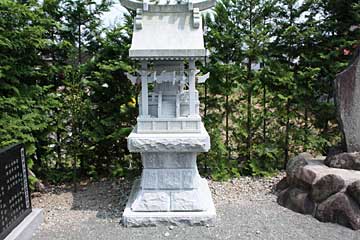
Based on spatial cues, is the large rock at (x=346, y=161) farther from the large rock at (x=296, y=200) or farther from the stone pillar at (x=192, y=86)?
the stone pillar at (x=192, y=86)

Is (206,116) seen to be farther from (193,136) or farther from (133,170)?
(193,136)

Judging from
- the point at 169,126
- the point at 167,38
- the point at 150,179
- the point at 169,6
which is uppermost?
the point at 169,6

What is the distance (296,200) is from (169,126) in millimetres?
2081

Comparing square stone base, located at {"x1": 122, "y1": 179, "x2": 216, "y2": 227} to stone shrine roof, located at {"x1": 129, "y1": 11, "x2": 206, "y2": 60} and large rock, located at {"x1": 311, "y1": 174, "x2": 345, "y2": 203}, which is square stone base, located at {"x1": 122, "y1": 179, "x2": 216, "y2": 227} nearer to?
large rock, located at {"x1": 311, "y1": 174, "x2": 345, "y2": 203}

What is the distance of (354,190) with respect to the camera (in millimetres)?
4770

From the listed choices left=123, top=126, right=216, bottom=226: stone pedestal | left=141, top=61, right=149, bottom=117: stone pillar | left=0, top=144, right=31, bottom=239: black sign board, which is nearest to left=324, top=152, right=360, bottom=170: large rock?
left=123, top=126, right=216, bottom=226: stone pedestal

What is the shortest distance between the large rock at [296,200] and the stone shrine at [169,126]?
3.97 ft

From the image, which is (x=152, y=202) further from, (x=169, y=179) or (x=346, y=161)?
(x=346, y=161)

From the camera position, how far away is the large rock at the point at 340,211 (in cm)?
469

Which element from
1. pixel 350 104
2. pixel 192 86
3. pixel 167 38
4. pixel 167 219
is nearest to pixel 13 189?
pixel 167 219

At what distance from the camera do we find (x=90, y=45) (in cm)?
678

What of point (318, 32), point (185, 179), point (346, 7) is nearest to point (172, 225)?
point (185, 179)

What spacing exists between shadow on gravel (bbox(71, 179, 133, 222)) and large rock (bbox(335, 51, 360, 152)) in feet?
11.5

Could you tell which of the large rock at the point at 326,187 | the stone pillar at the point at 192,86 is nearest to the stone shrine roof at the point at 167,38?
the stone pillar at the point at 192,86
